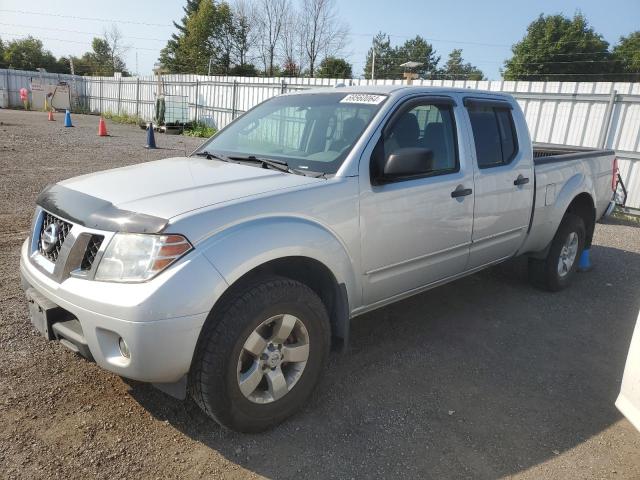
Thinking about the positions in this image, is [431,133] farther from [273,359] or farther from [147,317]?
[147,317]

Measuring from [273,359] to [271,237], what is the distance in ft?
2.15

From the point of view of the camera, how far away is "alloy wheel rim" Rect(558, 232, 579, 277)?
5.00 metres

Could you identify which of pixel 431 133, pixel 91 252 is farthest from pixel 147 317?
pixel 431 133

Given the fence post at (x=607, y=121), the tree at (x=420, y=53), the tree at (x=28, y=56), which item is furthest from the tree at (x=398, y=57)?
the fence post at (x=607, y=121)

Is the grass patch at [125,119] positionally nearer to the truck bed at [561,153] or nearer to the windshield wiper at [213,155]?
the truck bed at [561,153]

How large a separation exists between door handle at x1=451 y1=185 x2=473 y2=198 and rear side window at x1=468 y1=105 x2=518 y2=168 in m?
0.31

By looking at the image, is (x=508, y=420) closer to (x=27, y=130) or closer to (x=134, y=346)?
(x=134, y=346)

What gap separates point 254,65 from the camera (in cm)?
5547

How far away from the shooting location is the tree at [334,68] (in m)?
43.7

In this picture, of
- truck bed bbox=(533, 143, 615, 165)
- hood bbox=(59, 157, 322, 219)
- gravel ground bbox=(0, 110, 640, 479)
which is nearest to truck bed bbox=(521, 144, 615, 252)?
truck bed bbox=(533, 143, 615, 165)

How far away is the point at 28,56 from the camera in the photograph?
195ft

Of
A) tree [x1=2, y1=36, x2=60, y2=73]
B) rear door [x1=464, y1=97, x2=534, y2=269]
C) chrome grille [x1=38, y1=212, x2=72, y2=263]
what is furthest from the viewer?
tree [x1=2, y1=36, x2=60, y2=73]

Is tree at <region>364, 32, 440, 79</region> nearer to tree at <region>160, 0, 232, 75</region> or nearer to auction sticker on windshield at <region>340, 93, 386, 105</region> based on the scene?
tree at <region>160, 0, 232, 75</region>

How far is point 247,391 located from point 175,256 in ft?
2.68
